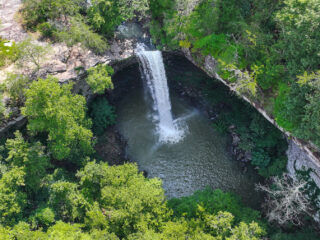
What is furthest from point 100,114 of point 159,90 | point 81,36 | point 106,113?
point 81,36

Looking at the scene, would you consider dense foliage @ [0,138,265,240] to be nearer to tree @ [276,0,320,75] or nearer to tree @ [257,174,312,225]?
tree @ [257,174,312,225]

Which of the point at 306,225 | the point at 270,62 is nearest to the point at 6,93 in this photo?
the point at 270,62

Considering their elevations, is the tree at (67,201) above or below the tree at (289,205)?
above

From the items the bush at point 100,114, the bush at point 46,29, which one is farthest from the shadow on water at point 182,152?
the bush at point 46,29

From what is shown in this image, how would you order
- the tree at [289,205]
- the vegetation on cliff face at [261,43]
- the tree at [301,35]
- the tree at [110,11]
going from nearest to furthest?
the tree at [301,35], the vegetation on cliff face at [261,43], the tree at [289,205], the tree at [110,11]

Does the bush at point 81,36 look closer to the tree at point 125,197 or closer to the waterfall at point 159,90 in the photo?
the waterfall at point 159,90
